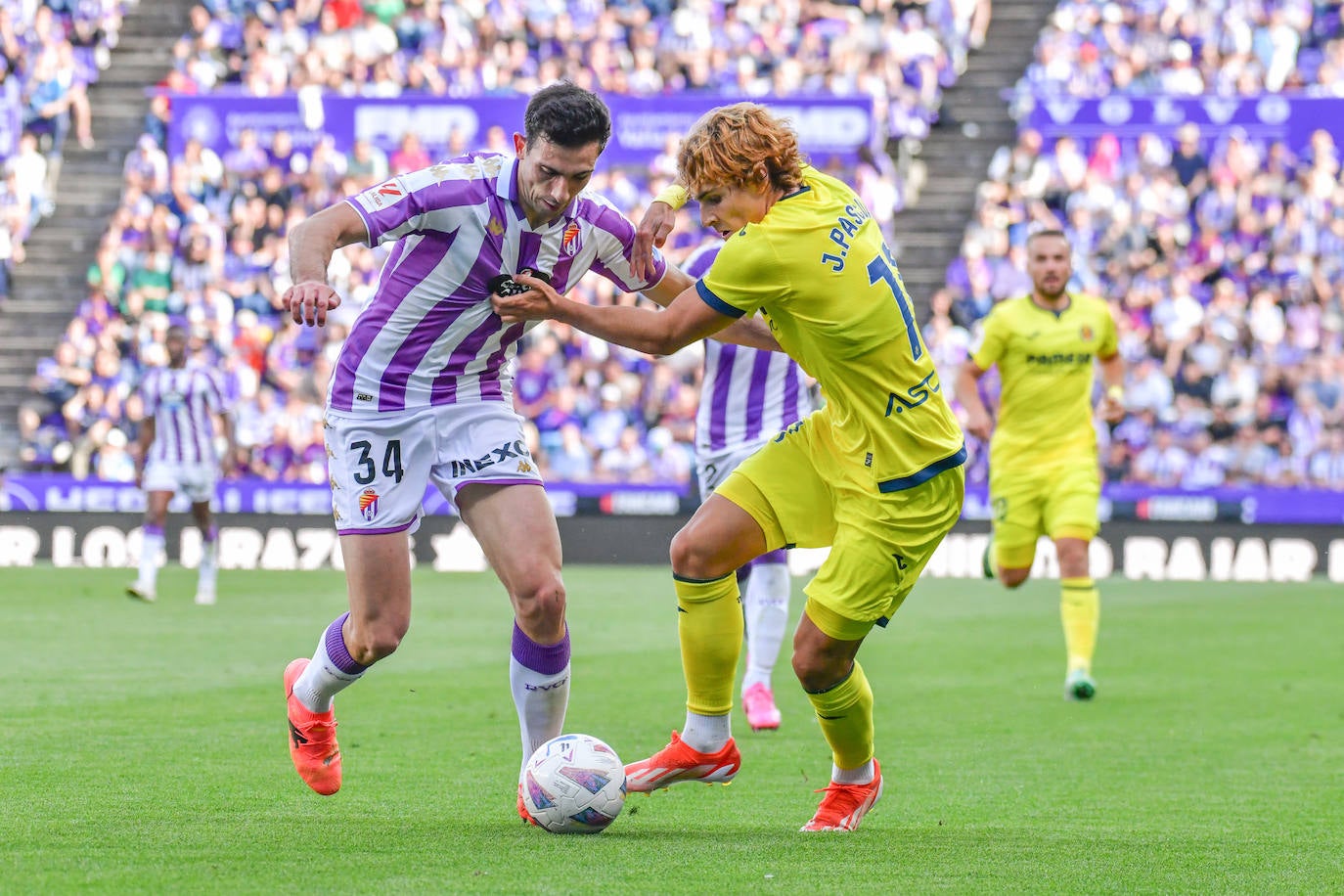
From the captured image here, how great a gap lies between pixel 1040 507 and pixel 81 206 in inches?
742

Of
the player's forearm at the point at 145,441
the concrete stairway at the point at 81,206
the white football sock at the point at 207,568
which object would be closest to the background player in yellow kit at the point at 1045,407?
the white football sock at the point at 207,568

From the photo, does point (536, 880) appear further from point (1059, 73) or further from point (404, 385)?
point (1059, 73)

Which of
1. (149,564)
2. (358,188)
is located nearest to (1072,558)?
(149,564)

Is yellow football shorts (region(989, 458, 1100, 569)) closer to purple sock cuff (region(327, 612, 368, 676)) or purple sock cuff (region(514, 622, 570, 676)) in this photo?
purple sock cuff (region(514, 622, 570, 676))

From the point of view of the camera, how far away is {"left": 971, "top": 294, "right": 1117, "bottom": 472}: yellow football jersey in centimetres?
1086

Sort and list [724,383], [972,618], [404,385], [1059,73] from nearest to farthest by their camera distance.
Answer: [404,385]
[724,383]
[972,618]
[1059,73]

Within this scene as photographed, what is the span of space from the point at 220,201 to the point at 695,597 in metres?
19.9

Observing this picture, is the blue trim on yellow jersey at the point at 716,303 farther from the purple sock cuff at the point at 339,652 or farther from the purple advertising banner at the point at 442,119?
the purple advertising banner at the point at 442,119

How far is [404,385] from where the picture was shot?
6.20m

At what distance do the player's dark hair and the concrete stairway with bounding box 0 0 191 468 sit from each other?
18597 millimetres

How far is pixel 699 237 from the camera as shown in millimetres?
23984

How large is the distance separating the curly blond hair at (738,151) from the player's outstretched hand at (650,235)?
0.39 meters

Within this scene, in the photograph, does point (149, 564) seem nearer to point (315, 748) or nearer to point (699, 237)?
point (699, 237)

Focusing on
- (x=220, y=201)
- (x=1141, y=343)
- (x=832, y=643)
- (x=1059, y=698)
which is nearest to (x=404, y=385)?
(x=832, y=643)
